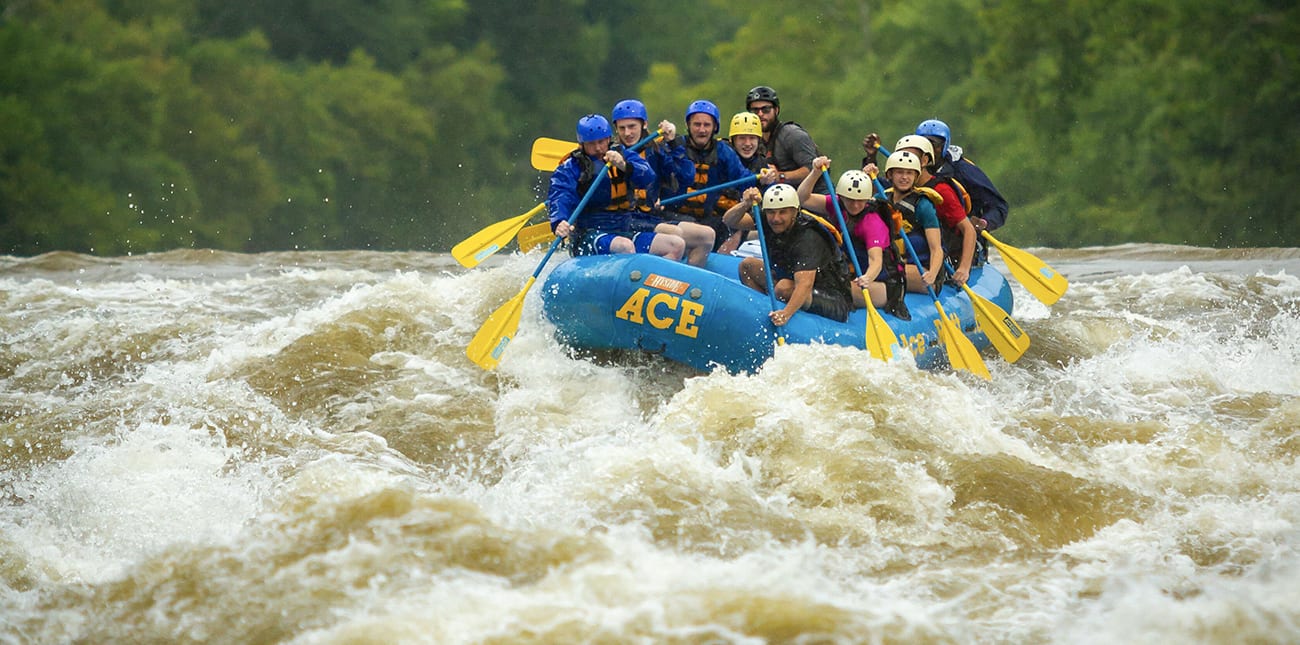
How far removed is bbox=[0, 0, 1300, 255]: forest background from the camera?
20.7 meters

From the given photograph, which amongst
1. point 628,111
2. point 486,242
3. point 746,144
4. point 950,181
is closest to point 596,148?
point 628,111

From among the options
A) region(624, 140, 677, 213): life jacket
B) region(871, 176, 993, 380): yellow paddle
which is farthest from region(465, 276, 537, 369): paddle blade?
region(871, 176, 993, 380): yellow paddle

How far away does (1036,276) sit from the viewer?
30.7 feet

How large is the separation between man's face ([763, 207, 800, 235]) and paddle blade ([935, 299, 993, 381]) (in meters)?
1.14

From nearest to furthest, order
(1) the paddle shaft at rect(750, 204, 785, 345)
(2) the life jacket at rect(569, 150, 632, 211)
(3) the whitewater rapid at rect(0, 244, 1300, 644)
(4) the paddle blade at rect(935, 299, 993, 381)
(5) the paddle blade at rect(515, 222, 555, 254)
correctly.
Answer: (3) the whitewater rapid at rect(0, 244, 1300, 644), (1) the paddle shaft at rect(750, 204, 785, 345), (4) the paddle blade at rect(935, 299, 993, 381), (2) the life jacket at rect(569, 150, 632, 211), (5) the paddle blade at rect(515, 222, 555, 254)

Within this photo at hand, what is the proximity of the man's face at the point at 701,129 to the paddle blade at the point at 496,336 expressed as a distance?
54.8 inches

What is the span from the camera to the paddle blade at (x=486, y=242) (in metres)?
8.36

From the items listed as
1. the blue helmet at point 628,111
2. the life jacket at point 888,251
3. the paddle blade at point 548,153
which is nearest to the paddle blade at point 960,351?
the life jacket at point 888,251

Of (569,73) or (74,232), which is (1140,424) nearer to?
(74,232)

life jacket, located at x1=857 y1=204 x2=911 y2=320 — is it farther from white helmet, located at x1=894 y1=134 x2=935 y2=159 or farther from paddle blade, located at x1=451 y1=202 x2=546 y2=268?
paddle blade, located at x1=451 y1=202 x2=546 y2=268

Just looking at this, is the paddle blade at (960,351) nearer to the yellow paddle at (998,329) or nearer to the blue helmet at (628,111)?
the yellow paddle at (998,329)

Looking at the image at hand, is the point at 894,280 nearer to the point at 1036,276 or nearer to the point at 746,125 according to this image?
the point at 746,125

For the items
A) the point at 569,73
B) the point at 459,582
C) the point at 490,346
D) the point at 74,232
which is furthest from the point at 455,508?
the point at 569,73

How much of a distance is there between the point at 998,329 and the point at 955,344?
0.72 m
